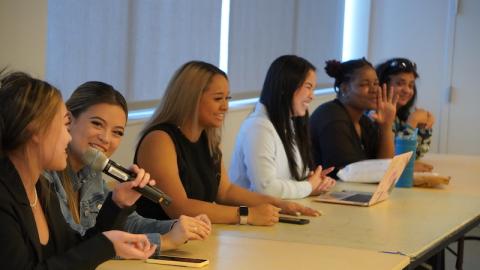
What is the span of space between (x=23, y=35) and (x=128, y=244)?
5.16 feet

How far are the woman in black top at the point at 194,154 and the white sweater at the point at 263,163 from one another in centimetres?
19

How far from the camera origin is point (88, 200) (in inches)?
85.7

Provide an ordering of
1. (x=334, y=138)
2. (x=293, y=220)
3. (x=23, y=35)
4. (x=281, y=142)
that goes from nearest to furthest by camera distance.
Answer: 1. (x=293, y=220)
2. (x=23, y=35)
3. (x=281, y=142)
4. (x=334, y=138)

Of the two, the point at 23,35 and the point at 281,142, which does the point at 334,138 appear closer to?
the point at 281,142

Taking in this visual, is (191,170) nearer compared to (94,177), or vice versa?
(94,177)

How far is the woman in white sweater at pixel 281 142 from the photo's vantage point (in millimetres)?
3199

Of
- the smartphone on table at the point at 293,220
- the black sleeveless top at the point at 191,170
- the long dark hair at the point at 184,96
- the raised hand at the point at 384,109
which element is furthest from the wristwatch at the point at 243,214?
the raised hand at the point at 384,109

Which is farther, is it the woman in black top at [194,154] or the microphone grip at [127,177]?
the woman in black top at [194,154]

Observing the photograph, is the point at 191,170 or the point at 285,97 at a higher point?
the point at 285,97

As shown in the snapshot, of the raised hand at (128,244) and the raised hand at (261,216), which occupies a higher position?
the raised hand at (128,244)

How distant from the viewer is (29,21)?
305 centimetres

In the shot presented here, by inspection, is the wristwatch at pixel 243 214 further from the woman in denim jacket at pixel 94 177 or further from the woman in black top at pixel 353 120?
the woman in black top at pixel 353 120

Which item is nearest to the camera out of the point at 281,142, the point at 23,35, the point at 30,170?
the point at 30,170

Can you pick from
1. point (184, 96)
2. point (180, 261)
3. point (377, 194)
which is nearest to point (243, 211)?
point (184, 96)
